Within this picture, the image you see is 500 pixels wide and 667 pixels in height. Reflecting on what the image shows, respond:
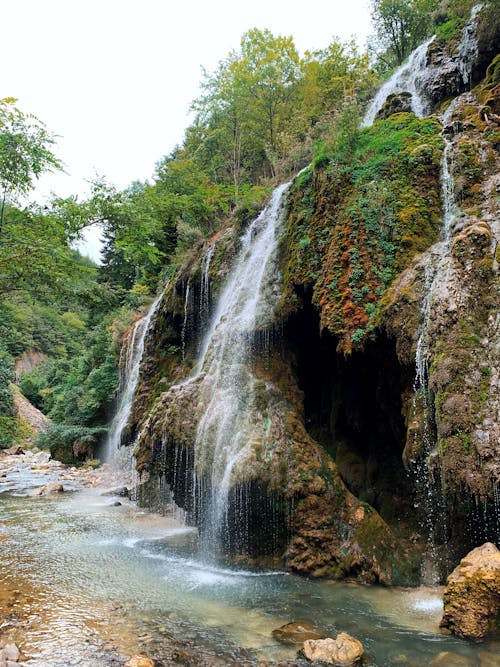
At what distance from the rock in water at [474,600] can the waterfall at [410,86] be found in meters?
12.4

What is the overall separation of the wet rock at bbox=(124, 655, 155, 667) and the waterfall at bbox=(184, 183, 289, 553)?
3.41m

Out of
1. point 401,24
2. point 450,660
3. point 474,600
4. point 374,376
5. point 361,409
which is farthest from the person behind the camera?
point 401,24

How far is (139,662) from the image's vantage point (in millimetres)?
4148

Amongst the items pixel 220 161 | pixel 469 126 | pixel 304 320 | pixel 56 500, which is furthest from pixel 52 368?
pixel 469 126

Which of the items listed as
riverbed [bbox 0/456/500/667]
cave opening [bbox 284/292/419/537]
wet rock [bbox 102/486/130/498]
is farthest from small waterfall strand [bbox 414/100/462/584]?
wet rock [bbox 102/486/130/498]

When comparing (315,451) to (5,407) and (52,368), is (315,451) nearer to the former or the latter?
(5,407)

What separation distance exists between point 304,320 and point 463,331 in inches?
153

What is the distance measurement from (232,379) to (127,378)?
11.5 metres

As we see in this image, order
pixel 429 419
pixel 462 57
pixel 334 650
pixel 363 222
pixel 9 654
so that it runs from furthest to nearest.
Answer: pixel 462 57 → pixel 363 222 → pixel 429 419 → pixel 334 650 → pixel 9 654

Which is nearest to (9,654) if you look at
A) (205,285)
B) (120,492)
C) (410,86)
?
(120,492)

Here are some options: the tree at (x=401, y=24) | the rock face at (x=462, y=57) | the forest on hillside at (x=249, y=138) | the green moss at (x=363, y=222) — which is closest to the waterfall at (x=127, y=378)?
the forest on hillside at (x=249, y=138)

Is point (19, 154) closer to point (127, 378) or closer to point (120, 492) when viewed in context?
point (120, 492)

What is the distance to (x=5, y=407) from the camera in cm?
2548

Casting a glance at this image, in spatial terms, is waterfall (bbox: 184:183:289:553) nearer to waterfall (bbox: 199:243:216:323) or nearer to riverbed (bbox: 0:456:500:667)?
riverbed (bbox: 0:456:500:667)
